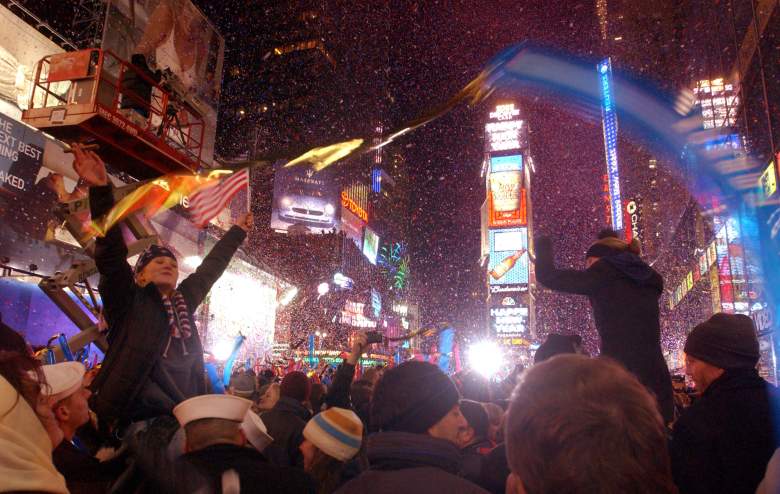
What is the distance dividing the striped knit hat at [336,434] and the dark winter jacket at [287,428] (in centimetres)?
79

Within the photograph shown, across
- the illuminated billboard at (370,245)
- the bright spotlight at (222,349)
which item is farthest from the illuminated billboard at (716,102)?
the illuminated billboard at (370,245)

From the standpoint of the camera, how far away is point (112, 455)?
2900 mm

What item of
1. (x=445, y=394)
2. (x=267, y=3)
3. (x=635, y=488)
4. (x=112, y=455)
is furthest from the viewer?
(x=267, y=3)

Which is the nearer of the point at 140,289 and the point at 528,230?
the point at 140,289

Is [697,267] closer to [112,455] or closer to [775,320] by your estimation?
[775,320]

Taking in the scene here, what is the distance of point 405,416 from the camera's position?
2422 mm

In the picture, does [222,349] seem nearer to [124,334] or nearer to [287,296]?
[287,296]

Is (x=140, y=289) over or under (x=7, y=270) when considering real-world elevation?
under

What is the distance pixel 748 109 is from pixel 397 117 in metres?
115

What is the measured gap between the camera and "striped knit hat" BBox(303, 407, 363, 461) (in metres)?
3.61

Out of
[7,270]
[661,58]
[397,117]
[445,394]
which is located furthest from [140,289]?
[397,117]

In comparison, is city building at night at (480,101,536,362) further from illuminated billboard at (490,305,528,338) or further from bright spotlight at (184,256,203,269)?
bright spotlight at (184,256,203,269)

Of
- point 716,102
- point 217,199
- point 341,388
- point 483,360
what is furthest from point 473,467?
point 716,102

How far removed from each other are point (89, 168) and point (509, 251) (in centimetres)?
6837
